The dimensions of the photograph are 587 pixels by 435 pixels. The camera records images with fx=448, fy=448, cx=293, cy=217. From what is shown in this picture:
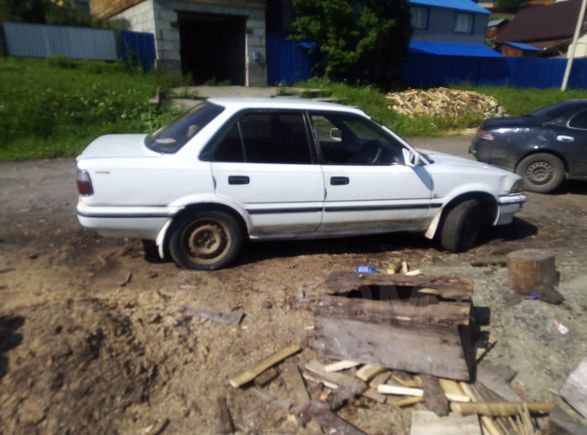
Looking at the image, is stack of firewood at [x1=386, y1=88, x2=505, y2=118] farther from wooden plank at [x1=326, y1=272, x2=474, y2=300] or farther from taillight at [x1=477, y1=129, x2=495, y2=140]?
wooden plank at [x1=326, y1=272, x2=474, y2=300]

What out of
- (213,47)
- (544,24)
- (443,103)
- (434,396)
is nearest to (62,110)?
(434,396)

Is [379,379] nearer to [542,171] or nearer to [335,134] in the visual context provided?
[335,134]

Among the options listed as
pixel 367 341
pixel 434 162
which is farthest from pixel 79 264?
pixel 434 162

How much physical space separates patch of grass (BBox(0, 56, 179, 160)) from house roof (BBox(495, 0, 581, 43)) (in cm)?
4159

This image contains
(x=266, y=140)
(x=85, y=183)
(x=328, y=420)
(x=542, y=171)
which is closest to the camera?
(x=328, y=420)

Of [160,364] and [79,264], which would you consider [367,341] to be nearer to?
[160,364]

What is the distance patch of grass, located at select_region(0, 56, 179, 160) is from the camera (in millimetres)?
9562

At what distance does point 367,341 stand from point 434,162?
244cm

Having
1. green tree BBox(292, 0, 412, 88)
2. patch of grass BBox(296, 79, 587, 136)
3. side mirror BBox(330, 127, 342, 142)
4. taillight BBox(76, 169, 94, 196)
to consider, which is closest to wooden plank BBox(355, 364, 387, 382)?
side mirror BBox(330, 127, 342, 142)

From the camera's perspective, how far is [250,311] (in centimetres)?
374

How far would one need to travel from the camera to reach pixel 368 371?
309 centimetres

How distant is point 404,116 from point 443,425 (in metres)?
14.1

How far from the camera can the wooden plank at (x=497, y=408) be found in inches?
110

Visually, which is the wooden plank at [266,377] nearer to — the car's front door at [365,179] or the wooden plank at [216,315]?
the wooden plank at [216,315]
